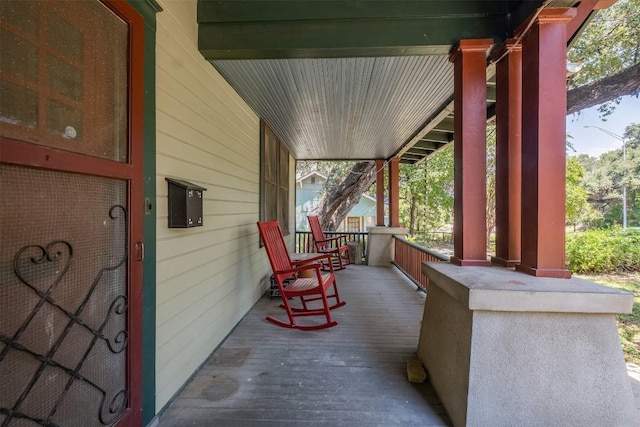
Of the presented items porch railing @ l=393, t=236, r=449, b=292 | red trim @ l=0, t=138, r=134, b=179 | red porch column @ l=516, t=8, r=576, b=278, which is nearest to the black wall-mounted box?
red trim @ l=0, t=138, r=134, b=179

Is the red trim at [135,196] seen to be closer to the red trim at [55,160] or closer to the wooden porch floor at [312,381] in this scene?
the red trim at [55,160]

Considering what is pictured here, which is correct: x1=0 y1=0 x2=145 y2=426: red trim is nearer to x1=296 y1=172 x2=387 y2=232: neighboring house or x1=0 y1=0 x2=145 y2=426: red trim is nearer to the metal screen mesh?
the metal screen mesh

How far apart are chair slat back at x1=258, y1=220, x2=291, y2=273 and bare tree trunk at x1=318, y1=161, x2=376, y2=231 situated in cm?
557

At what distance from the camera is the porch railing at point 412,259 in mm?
4006

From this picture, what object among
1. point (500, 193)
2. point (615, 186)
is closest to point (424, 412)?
point (500, 193)

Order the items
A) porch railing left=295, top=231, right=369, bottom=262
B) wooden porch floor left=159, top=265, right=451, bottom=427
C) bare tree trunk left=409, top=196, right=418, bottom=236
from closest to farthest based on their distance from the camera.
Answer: wooden porch floor left=159, top=265, right=451, bottom=427 < porch railing left=295, top=231, right=369, bottom=262 < bare tree trunk left=409, top=196, right=418, bottom=236

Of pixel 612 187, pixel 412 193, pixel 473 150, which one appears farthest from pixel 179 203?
pixel 612 187

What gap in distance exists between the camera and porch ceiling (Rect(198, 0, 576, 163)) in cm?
200

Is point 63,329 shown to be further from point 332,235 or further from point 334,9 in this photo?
point 332,235

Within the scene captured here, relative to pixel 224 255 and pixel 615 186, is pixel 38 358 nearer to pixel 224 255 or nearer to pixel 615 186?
pixel 224 255

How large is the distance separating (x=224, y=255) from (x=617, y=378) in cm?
270

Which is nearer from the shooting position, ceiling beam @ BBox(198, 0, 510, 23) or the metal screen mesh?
the metal screen mesh

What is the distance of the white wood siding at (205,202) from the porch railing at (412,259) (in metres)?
2.37

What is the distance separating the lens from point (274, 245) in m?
3.32
